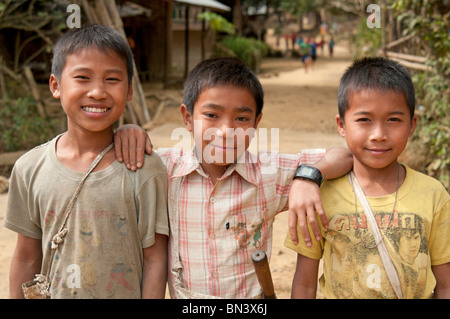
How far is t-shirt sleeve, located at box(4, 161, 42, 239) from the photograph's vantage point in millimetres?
1642

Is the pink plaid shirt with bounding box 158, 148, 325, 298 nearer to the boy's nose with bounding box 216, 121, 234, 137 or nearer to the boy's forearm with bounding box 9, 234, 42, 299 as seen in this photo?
the boy's nose with bounding box 216, 121, 234, 137

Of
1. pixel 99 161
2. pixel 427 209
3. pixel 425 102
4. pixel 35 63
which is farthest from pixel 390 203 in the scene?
pixel 35 63

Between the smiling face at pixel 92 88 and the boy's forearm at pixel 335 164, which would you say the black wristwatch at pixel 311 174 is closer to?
the boy's forearm at pixel 335 164

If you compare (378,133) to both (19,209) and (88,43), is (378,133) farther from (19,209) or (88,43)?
(19,209)

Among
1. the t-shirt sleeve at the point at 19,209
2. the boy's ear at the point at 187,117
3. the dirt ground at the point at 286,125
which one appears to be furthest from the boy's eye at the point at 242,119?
the dirt ground at the point at 286,125

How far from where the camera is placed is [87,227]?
1.60m

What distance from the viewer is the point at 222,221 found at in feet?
5.53

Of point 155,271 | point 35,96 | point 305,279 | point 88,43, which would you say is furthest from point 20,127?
point 305,279

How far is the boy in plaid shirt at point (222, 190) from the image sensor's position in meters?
1.68

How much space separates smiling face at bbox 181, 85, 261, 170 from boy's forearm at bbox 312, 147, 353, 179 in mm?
284

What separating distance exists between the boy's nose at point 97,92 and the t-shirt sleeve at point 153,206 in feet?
0.89

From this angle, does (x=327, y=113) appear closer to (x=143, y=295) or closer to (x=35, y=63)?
(x=35, y=63)

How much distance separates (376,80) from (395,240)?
0.55m

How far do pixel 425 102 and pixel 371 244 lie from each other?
427cm
